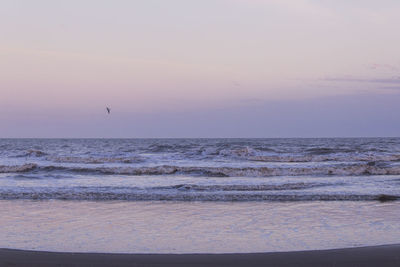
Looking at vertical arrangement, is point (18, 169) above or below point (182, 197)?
above

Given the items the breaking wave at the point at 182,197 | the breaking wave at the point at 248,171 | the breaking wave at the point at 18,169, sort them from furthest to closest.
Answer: the breaking wave at the point at 18,169, the breaking wave at the point at 248,171, the breaking wave at the point at 182,197

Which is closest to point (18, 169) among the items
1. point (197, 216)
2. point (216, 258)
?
point (197, 216)

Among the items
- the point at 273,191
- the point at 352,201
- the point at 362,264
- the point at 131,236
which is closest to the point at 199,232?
the point at 131,236

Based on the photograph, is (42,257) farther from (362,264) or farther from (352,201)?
(352,201)

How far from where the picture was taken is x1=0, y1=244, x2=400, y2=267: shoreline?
6.33 m

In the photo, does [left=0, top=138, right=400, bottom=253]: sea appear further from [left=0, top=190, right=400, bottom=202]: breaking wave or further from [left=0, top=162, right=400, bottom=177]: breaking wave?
[left=0, top=162, right=400, bottom=177]: breaking wave

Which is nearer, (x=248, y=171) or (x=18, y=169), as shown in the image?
(x=248, y=171)

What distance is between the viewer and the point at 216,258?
6574 mm

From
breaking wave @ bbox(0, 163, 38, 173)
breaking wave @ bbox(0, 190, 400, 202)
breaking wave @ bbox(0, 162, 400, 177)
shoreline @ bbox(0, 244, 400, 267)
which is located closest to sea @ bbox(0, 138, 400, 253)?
breaking wave @ bbox(0, 190, 400, 202)

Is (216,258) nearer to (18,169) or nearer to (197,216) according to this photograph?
(197,216)

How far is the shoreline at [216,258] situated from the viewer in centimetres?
633

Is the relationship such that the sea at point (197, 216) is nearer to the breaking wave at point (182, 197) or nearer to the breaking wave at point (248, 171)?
the breaking wave at point (182, 197)

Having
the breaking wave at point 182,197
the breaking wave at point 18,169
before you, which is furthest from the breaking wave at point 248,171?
the breaking wave at point 182,197

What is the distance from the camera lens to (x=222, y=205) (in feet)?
40.2
